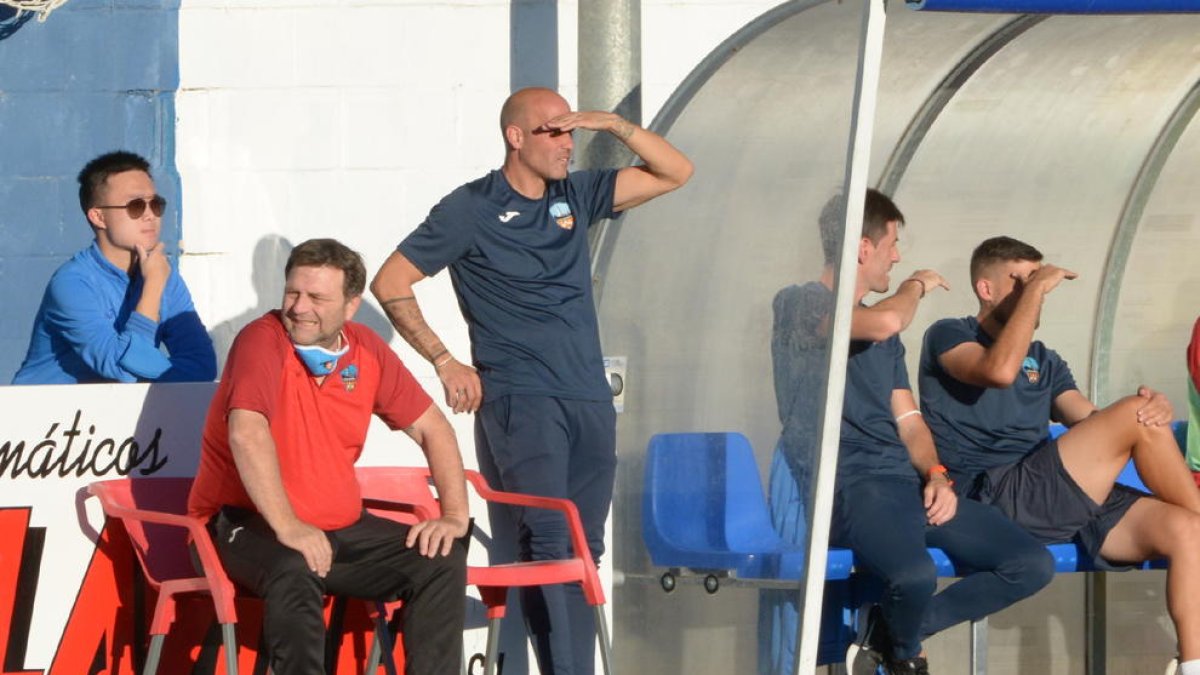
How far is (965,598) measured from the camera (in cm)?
551

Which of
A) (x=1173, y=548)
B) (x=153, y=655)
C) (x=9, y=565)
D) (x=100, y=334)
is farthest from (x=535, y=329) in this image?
(x=1173, y=548)

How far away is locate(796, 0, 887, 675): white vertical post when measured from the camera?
4566mm

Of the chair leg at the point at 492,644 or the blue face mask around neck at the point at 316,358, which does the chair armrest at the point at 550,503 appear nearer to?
the chair leg at the point at 492,644

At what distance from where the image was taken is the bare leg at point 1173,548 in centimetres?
549

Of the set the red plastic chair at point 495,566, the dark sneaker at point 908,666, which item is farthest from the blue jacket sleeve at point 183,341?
the dark sneaker at point 908,666

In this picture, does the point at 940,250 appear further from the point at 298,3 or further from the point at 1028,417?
the point at 298,3

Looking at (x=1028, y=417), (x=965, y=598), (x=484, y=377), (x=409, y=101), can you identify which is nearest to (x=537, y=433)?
(x=484, y=377)

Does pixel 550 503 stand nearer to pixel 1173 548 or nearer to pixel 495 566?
pixel 495 566

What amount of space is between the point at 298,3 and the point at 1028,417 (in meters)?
2.84

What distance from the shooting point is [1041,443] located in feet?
20.0

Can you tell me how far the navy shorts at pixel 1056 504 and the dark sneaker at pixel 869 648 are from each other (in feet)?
1.90

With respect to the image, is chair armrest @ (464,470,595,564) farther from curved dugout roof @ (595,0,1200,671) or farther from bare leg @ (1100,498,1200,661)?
bare leg @ (1100,498,1200,661)

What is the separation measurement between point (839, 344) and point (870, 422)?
1060mm

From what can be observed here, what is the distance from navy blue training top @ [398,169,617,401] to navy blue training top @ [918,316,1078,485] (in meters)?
1.25
